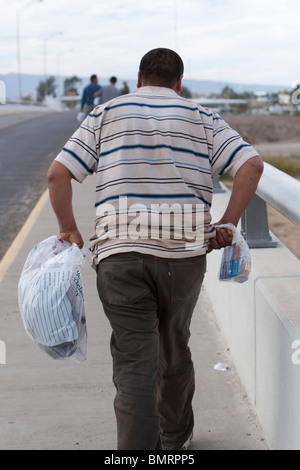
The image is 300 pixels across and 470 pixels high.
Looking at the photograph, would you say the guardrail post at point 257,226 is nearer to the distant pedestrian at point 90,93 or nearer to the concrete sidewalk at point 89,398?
the concrete sidewalk at point 89,398

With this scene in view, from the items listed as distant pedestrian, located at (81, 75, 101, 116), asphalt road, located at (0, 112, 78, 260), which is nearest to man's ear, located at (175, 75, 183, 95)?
asphalt road, located at (0, 112, 78, 260)

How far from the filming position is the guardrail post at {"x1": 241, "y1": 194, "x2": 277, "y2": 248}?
5.25 meters

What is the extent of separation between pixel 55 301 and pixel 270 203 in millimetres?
1389

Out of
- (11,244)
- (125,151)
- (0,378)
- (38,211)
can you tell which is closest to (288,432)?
(125,151)

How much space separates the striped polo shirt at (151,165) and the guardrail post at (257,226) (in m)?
1.75

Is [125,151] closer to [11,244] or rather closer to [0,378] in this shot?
[0,378]

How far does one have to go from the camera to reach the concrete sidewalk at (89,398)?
4152mm

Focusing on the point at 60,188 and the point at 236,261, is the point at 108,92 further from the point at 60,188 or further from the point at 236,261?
the point at 60,188

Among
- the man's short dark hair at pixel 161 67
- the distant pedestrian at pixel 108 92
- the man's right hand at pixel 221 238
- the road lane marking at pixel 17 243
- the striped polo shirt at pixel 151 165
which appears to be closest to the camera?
the striped polo shirt at pixel 151 165

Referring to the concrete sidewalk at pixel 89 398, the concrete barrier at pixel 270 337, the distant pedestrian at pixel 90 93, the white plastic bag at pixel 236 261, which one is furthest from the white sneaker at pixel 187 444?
the distant pedestrian at pixel 90 93

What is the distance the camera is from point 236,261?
3738mm

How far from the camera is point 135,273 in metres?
3.38

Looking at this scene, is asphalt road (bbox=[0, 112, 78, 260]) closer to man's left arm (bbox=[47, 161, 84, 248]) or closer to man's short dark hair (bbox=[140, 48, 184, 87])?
man's left arm (bbox=[47, 161, 84, 248])

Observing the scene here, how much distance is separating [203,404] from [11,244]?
17.0ft
